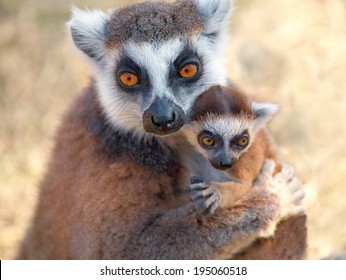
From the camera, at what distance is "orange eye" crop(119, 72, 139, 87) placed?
17.0 ft

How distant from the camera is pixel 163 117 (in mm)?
4773

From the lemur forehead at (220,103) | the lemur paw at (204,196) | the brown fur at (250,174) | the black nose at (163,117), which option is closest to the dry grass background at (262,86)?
the brown fur at (250,174)

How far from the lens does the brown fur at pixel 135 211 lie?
5.20 m

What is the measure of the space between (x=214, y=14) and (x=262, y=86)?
4.28 m

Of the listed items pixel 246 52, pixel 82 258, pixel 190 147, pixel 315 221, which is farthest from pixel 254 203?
pixel 246 52

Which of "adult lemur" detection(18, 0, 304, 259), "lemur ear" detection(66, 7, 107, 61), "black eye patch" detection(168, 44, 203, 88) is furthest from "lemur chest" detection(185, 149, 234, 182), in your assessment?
"lemur ear" detection(66, 7, 107, 61)

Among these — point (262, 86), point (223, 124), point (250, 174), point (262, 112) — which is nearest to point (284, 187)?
Answer: point (250, 174)

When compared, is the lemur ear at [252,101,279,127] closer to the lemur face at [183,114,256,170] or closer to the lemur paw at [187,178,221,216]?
the lemur face at [183,114,256,170]

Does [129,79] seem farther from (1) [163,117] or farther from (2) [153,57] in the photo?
(1) [163,117]

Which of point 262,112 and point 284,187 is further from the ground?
point 262,112

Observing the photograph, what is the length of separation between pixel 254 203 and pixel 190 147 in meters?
0.61

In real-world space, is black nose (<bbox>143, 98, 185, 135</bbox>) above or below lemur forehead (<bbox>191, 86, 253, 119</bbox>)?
below

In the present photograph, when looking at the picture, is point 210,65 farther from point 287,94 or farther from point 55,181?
point 287,94

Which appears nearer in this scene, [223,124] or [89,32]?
[223,124]
